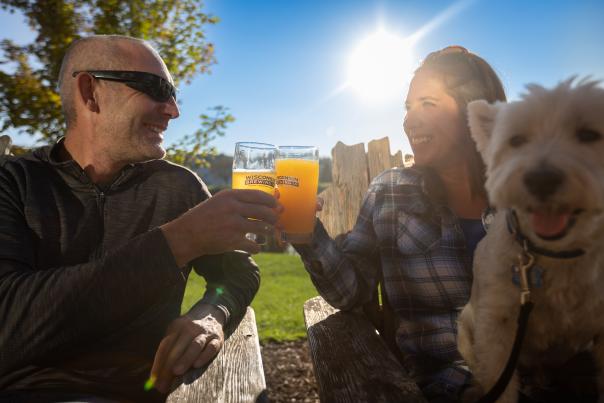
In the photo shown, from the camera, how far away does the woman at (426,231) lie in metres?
2.48

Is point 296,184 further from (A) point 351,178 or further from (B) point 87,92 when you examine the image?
(A) point 351,178

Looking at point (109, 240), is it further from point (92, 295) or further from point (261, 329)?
point (261, 329)

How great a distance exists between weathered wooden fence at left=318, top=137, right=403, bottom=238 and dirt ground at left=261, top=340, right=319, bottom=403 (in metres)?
2.23

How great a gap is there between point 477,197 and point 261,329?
5.55 meters

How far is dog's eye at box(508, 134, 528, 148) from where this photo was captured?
5.88 feet

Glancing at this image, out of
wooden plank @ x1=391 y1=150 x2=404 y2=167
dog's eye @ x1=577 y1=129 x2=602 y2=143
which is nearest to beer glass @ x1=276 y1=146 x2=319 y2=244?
dog's eye @ x1=577 y1=129 x2=602 y2=143

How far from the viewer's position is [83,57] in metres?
2.73

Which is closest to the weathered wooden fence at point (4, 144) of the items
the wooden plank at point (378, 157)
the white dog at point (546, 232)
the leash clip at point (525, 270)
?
the wooden plank at point (378, 157)

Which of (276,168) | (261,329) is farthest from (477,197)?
(261,329)

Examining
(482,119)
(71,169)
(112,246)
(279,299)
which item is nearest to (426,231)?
(482,119)

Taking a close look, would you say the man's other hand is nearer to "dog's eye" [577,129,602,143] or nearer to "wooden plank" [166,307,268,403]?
"wooden plank" [166,307,268,403]

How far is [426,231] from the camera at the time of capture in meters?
2.62

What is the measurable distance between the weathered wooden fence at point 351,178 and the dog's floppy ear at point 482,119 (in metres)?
2.11

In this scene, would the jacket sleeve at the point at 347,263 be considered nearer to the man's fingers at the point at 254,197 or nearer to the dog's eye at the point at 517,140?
the man's fingers at the point at 254,197
